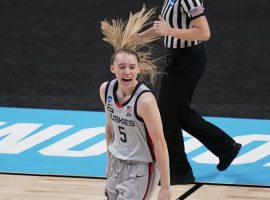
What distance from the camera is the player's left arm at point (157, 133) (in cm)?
534

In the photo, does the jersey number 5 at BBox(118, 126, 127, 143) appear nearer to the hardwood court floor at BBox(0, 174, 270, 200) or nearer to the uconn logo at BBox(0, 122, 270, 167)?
the hardwood court floor at BBox(0, 174, 270, 200)

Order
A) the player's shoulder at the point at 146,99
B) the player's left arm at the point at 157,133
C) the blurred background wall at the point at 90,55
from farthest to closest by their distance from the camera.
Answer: the blurred background wall at the point at 90,55 < the player's shoulder at the point at 146,99 < the player's left arm at the point at 157,133

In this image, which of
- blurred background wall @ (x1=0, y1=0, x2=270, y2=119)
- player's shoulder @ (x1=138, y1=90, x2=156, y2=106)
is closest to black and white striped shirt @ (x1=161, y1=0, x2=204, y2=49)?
player's shoulder @ (x1=138, y1=90, x2=156, y2=106)

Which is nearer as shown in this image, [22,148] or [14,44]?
[22,148]

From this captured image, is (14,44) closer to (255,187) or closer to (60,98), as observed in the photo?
(60,98)

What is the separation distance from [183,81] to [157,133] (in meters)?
2.09

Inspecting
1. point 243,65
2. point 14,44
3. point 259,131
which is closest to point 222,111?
point 259,131

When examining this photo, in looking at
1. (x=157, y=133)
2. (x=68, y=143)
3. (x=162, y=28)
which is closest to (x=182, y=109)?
(x=162, y=28)

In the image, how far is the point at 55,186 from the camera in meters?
7.51

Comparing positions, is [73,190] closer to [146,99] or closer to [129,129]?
[129,129]

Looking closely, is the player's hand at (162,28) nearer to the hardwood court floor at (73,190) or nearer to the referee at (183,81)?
the referee at (183,81)

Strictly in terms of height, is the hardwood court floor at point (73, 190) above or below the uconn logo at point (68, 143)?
below

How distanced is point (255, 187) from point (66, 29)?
5.67 meters

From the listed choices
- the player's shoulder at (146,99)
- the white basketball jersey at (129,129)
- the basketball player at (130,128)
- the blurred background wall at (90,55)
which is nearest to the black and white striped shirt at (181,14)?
the basketball player at (130,128)
